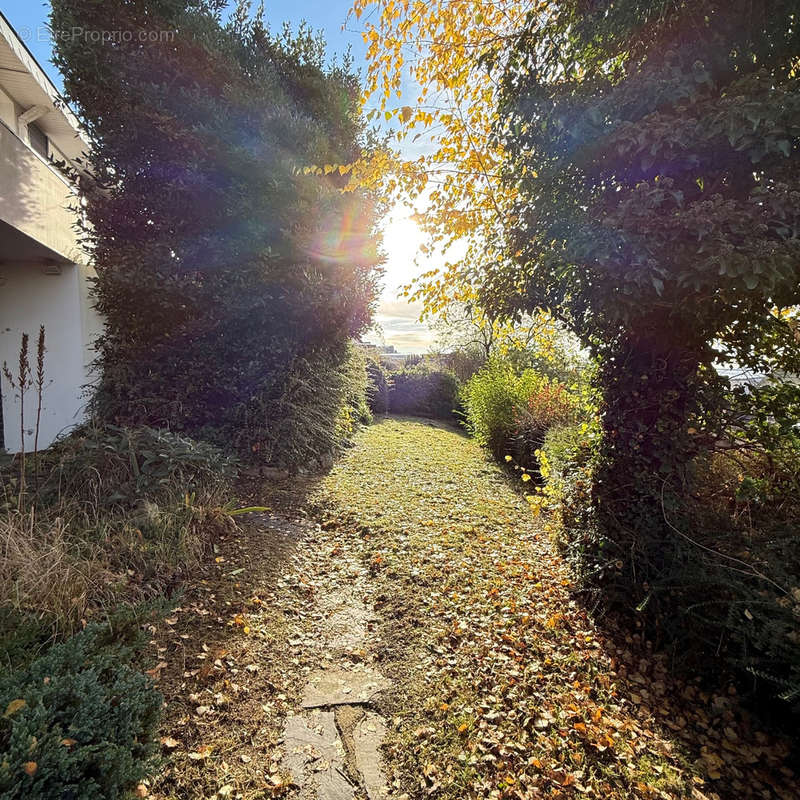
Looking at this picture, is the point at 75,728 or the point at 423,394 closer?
the point at 75,728

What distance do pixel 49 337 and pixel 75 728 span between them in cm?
743

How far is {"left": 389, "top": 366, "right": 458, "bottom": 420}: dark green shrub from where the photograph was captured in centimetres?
1364

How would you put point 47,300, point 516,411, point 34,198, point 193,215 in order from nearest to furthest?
point 34,198 → point 193,215 → point 47,300 → point 516,411

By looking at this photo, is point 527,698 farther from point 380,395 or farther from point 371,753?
point 380,395

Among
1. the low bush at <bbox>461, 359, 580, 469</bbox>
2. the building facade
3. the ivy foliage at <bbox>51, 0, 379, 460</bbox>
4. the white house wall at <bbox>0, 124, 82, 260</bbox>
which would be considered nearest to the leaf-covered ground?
the low bush at <bbox>461, 359, 580, 469</bbox>

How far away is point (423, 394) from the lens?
13758 mm

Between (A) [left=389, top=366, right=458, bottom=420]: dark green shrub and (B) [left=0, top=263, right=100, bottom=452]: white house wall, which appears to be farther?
(A) [left=389, top=366, right=458, bottom=420]: dark green shrub

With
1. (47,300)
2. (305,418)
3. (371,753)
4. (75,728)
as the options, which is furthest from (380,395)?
(75,728)

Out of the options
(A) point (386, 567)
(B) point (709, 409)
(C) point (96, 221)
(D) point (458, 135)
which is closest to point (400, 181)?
(D) point (458, 135)

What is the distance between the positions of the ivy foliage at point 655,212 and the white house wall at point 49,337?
7.17m

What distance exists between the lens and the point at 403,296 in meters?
4.77

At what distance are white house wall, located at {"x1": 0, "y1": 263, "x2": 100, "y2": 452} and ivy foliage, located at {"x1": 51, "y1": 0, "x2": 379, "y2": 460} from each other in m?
1.32

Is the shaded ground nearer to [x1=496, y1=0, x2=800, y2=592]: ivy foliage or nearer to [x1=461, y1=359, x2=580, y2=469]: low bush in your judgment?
[x1=496, y1=0, x2=800, y2=592]: ivy foliage

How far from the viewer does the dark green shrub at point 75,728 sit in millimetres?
1202
